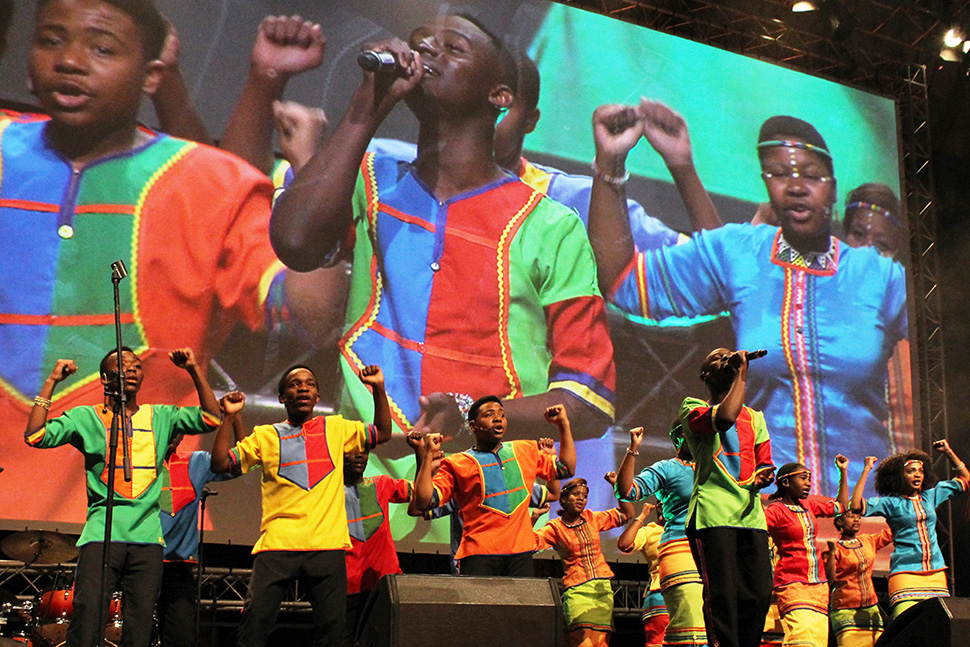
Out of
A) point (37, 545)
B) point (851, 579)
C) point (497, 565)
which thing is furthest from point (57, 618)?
point (851, 579)

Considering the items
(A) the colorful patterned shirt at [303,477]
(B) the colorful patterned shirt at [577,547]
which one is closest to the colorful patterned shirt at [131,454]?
(A) the colorful patterned shirt at [303,477]

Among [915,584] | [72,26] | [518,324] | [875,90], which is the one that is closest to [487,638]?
[915,584]

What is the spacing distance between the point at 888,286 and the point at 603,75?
123 inches

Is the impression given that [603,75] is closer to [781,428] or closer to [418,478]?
[781,428]

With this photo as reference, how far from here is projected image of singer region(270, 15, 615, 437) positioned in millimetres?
7391

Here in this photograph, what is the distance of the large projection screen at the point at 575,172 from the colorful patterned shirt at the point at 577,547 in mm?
910

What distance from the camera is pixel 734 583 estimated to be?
404cm

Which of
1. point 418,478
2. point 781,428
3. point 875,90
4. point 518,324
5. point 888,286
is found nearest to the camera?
point 418,478

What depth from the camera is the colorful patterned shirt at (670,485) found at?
5477 mm

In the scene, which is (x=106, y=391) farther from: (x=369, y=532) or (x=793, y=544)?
(x=793, y=544)

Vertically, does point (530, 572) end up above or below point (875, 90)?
below

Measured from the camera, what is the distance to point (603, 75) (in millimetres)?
8797

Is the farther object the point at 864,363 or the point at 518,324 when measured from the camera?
the point at 864,363

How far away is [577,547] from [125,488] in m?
3.03
